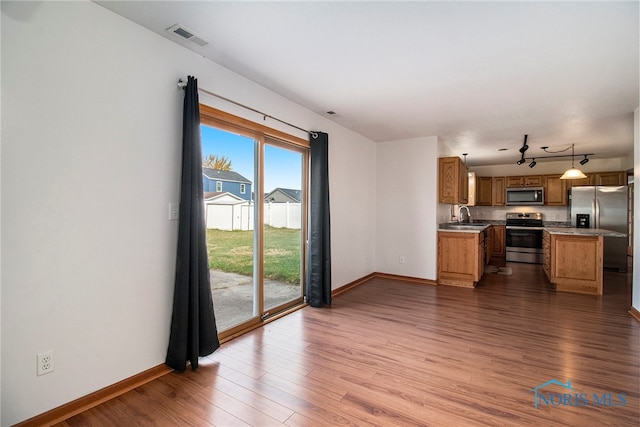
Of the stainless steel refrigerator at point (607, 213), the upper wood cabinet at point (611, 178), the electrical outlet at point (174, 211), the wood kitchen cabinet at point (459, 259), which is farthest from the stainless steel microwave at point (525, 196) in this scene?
the electrical outlet at point (174, 211)

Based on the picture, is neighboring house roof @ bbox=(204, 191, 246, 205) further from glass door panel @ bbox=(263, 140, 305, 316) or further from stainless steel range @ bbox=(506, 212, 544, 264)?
stainless steel range @ bbox=(506, 212, 544, 264)

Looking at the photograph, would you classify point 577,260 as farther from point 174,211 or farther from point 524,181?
point 174,211

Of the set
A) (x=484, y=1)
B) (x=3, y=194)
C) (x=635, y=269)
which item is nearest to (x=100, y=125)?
(x=3, y=194)

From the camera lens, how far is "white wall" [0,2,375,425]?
5.33ft

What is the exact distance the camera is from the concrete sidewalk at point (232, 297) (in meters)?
2.94

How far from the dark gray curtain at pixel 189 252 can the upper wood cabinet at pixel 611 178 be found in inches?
334

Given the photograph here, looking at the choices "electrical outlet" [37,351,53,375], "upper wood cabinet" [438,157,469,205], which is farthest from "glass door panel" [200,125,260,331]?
"upper wood cabinet" [438,157,469,205]

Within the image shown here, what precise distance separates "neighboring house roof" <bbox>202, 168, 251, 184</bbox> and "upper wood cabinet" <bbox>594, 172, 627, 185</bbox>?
26.0ft

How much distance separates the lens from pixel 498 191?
7.78 m

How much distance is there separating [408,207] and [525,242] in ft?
12.0

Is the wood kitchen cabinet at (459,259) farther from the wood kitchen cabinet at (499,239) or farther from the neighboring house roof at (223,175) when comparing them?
the neighboring house roof at (223,175)

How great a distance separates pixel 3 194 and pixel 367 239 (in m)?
4.62

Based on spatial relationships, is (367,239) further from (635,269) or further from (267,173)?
(635,269)

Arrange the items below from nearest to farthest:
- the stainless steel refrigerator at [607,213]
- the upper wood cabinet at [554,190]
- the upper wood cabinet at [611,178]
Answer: the stainless steel refrigerator at [607,213]
the upper wood cabinet at [611,178]
the upper wood cabinet at [554,190]
